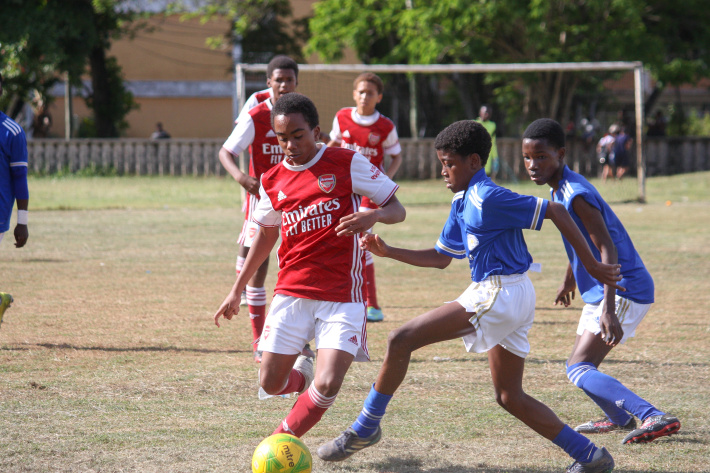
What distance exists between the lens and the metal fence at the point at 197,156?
23.4 m

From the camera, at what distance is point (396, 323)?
7164 mm

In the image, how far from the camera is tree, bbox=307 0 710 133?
74.8ft

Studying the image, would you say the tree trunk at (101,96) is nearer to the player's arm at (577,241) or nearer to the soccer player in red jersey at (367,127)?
the soccer player in red jersey at (367,127)

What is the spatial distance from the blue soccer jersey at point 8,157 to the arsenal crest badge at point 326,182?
3077 mm

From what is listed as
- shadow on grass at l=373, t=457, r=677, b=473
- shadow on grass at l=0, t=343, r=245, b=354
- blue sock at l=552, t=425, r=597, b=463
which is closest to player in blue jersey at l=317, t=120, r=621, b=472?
blue sock at l=552, t=425, r=597, b=463

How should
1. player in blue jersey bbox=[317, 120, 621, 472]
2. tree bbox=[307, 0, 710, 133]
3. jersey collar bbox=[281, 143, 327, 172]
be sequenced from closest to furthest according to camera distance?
player in blue jersey bbox=[317, 120, 621, 472], jersey collar bbox=[281, 143, 327, 172], tree bbox=[307, 0, 710, 133]

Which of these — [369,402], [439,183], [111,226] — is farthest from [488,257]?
[439,183]

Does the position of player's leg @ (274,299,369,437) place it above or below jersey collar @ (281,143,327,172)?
below

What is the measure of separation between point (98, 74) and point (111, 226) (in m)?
17.8

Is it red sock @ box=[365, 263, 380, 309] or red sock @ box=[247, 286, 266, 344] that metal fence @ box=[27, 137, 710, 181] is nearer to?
Result: red sock @ box=[365, 263, 380, 309]

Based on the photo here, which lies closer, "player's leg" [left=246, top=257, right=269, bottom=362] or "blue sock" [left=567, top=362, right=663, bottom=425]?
"blue sock" [left=567, top=362, right=663, bottom=425]

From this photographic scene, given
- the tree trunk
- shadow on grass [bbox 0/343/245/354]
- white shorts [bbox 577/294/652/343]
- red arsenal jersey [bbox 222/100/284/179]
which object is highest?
the tree trunk

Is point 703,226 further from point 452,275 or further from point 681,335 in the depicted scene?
point 681,335

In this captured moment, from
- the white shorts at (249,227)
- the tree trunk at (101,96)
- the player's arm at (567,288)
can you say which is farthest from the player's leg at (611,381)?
the tree trunk at (101,96)
